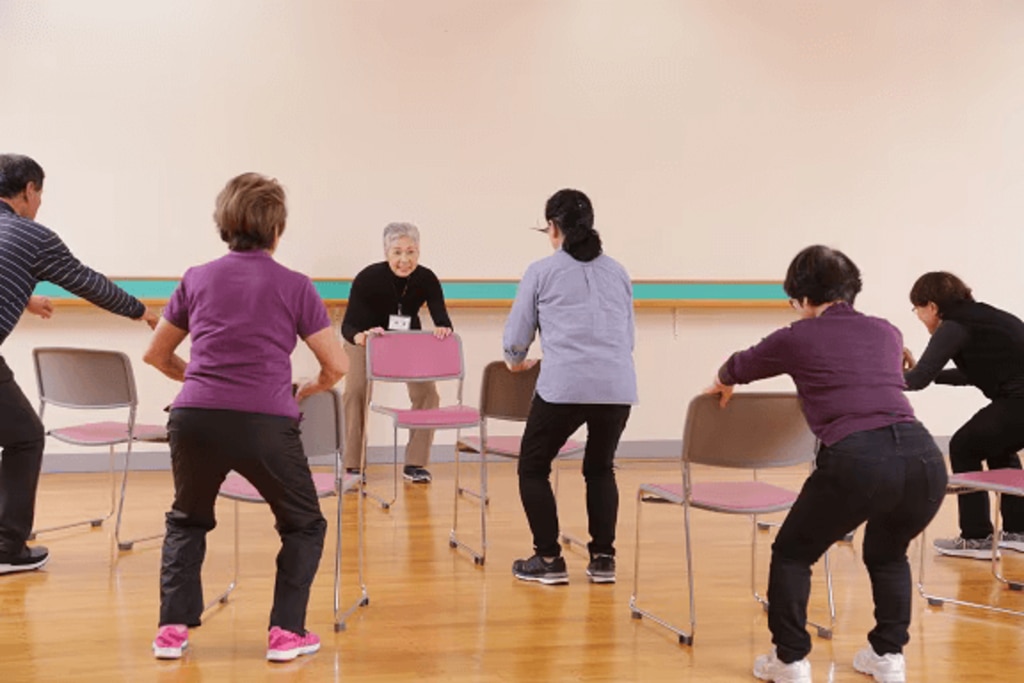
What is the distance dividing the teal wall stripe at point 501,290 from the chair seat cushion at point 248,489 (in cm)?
303

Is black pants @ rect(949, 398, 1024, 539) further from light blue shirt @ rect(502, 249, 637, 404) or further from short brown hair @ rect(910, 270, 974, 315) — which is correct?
light blue shirt @ rect(502, 249, 637, 404)

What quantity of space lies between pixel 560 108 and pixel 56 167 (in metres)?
3.09

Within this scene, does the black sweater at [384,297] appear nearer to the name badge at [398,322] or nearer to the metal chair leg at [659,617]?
the name badge at [398,322]

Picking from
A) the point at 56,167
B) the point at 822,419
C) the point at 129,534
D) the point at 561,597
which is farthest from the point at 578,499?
the point at 56,167

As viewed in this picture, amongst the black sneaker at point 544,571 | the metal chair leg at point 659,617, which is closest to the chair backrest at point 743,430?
the metal chair leg at point 659,617

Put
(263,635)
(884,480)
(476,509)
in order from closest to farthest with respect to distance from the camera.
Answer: (884,480) < (263,635) < (476,509)

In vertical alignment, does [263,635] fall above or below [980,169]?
below

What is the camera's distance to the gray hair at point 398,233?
6.31m

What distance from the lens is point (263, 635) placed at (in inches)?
143

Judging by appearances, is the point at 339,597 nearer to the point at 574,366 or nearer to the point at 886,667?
the point at 574,366

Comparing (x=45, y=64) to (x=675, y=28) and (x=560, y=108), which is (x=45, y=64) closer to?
(x=560, y=108)

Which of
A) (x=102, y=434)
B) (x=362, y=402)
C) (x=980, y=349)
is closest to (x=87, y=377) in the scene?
(x=102, y=434)

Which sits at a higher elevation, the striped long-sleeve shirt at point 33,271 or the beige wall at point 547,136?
the beige wall at point 547,136

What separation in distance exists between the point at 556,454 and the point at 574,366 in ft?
1.39
